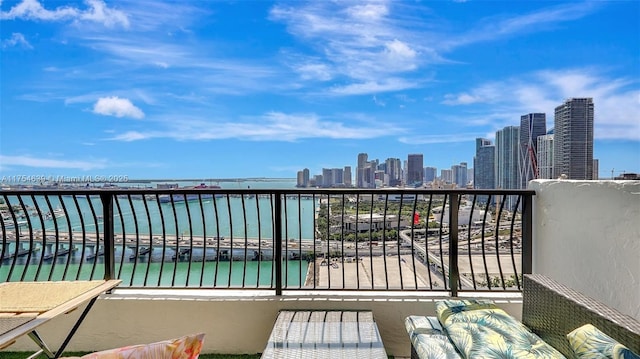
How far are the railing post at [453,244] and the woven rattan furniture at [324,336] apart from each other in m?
0.82

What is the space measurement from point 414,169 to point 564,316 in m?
3.48

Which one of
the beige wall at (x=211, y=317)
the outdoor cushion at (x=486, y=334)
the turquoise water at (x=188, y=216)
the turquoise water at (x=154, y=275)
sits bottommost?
the beige wall at (x=211, y=317)

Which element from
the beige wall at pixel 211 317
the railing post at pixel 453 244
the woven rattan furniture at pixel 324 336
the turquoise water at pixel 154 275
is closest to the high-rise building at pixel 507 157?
the railing post at pixel 453 244

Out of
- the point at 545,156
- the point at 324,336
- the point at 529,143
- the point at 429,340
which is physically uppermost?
the point at 529,143

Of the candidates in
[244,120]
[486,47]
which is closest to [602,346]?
[486,47]

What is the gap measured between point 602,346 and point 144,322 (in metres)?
3.10

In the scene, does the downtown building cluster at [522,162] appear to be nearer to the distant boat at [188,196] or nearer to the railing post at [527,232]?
the railing post at [527,232]

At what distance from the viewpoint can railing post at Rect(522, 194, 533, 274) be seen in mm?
3016

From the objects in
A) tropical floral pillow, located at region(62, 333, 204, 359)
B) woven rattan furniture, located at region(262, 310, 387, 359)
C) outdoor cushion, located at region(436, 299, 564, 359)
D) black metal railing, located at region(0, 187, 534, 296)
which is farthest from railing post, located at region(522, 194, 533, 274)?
tropical floral pillow, located at region(62, 333, 204, 359)

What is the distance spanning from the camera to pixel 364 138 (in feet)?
59.8

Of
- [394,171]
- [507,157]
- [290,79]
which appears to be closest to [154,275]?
[394,171]

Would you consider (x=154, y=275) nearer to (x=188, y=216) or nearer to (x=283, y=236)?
(x=188, y=216)

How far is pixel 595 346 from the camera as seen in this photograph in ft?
4.00

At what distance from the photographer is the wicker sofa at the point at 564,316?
1267 millimetres
